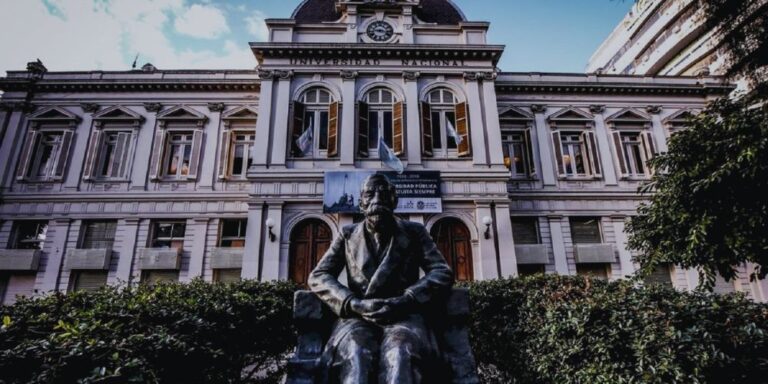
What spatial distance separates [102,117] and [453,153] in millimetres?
14145

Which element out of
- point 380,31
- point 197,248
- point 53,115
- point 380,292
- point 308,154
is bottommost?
point 380,292

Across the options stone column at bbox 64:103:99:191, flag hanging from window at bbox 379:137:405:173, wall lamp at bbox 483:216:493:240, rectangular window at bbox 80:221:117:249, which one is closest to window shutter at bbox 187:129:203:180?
rectangular window at bbox 80:221:117:249

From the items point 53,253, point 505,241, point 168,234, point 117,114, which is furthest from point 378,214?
point 117,114

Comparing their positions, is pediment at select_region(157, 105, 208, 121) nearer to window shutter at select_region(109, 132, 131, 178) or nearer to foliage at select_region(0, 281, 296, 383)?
window shutter at select_region(109, 132, 131, 178)

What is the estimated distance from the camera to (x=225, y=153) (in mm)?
14539

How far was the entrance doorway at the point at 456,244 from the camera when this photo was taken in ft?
39.3

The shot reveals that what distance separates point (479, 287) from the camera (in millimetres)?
6250

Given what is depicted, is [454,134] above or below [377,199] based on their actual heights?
above

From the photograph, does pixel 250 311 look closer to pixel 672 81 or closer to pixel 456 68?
pixel 456 68

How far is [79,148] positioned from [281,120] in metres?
8.46

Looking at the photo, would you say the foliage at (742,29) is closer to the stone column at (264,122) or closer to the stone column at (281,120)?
the stone column at (281,120)

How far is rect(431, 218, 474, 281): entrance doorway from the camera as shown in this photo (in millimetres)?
11969

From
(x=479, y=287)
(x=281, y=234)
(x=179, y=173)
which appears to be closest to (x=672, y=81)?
(x=479, y=287)

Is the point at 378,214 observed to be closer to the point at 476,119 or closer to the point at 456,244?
the point at 456,244
